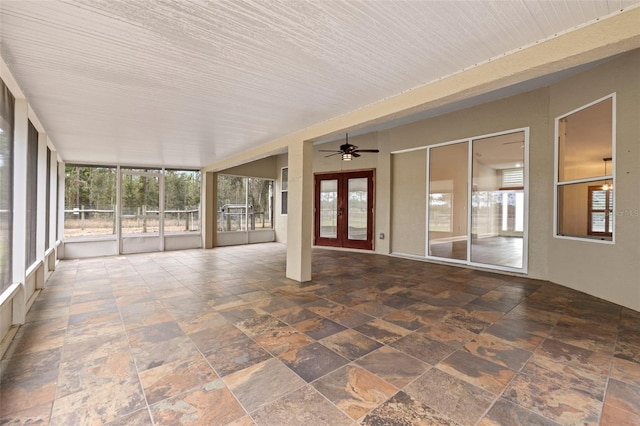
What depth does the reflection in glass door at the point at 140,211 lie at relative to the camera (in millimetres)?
7895

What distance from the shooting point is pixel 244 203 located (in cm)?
977

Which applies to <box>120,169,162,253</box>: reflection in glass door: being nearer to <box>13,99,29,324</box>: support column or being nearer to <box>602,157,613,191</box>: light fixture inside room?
<box>13,99,29,324</box>: support column

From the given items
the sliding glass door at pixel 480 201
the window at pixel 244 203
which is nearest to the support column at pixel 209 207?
the window at pixel 244 203

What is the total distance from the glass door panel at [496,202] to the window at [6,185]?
682cm

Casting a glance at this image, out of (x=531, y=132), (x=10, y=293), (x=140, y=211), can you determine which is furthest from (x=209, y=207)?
(x=531, y=132)

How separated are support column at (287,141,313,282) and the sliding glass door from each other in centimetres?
323

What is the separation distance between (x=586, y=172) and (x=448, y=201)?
2451mm

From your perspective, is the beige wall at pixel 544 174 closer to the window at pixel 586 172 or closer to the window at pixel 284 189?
the window at pixel 586 172

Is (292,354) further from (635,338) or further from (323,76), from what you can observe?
(635,338)

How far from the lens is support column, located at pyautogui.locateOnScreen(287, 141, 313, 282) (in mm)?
4676

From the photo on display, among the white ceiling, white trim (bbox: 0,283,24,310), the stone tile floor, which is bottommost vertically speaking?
the stone tile floor

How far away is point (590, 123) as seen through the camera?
13.9ft

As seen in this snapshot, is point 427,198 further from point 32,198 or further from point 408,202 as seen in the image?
point 32,198

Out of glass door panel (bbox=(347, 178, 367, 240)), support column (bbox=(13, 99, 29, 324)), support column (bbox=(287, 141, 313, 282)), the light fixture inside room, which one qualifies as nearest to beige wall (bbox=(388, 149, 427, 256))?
glass door panel (bbox=(347, 178, 367, 240))
